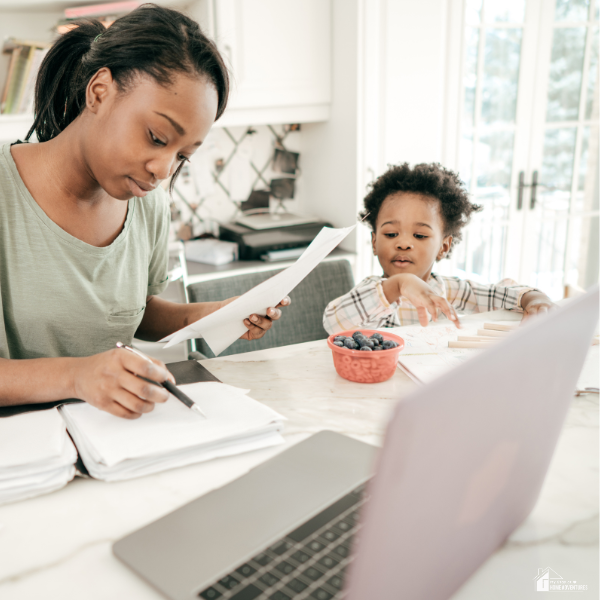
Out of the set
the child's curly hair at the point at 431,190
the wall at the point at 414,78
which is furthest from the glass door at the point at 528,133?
the child's curly hair at the point at 431,190

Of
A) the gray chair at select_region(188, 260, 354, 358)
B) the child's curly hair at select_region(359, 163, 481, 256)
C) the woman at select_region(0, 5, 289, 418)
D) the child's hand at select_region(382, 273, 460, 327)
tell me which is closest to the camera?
the woman at select_region(0, 5, 289, 418)

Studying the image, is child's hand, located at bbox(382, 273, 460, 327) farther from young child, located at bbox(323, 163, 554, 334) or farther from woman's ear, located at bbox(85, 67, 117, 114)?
woman's ear, located at bbox(85, 67, 117, 114)

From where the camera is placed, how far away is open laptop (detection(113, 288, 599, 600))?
1.01 ft

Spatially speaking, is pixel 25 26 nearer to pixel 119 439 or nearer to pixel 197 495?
pixel 119 439

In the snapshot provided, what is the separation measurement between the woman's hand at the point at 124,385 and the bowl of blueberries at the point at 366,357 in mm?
318

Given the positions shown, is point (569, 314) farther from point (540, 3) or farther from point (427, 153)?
point (540, 3)

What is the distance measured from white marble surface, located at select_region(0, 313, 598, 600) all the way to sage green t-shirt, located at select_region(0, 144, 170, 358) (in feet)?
1.47

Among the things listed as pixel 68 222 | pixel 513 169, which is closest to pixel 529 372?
pixel 68 222

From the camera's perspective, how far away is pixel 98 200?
1.06 meters

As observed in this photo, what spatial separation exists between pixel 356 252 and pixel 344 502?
6.40ft

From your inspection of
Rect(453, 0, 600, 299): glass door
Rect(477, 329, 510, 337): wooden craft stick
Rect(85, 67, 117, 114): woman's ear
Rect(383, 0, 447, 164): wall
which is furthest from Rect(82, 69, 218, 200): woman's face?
Rect(453, 0, 600, 299): glass door

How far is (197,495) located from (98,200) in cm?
67

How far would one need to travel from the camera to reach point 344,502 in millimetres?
576

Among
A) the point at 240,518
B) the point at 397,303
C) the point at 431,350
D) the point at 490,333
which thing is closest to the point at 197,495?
the point at 240,518
